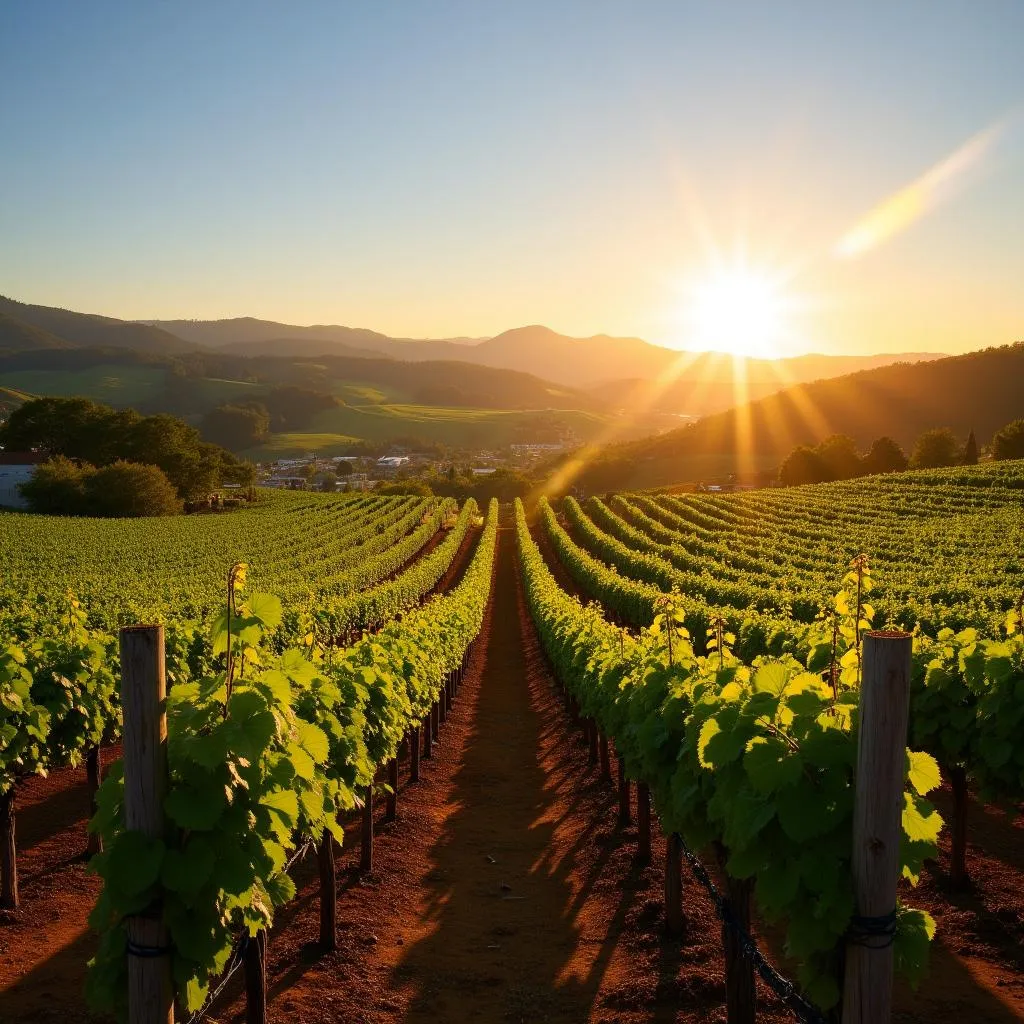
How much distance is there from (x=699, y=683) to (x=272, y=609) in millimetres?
3614

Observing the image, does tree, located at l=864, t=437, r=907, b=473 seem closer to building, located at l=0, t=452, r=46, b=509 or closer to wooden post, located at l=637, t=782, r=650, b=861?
building, located at l=0, t=452, r=46, b=509

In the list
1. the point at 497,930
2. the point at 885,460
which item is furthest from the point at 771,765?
the point at 885,460

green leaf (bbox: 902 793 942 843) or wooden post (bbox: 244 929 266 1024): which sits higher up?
green leaf (bbox: 902 793 942 843)

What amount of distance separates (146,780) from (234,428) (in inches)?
6971

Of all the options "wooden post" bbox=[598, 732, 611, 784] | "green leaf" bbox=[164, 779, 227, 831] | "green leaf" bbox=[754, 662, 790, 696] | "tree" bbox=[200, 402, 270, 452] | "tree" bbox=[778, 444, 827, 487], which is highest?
"tree" bbox=[200, 402, 270, 452]

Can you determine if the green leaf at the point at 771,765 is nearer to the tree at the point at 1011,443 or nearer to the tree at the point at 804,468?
the tree at the point at 804,468

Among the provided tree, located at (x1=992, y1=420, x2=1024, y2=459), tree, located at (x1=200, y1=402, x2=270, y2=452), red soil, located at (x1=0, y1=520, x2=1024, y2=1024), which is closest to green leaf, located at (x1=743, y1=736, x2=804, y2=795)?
red soil, located at (x1=0, y1=520, x2=1024, y2=1024)

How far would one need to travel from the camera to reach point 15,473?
70.3 m

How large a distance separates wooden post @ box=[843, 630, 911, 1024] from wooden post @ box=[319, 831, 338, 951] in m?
4.94

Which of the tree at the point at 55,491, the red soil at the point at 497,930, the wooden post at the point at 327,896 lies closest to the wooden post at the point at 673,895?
the red soil at the point at 497,930

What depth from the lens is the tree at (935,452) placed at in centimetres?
8062

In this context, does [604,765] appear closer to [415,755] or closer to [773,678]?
[415,755]

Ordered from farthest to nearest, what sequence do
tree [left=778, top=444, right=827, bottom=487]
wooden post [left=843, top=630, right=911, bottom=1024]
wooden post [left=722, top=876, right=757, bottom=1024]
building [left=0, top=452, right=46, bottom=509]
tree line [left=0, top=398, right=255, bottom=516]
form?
tree [left=778, top=444, right=827, bottom=487], building [left=0, top=452, right=46, bottom=509], tree line [left=0, top=398, right=255, bottom=516], wooden post [left=722, top=876, right=757, bottom=1024], wooden post [left=843, top=630, right=911, bottom=1024]

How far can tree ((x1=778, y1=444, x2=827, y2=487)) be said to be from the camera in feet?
273
